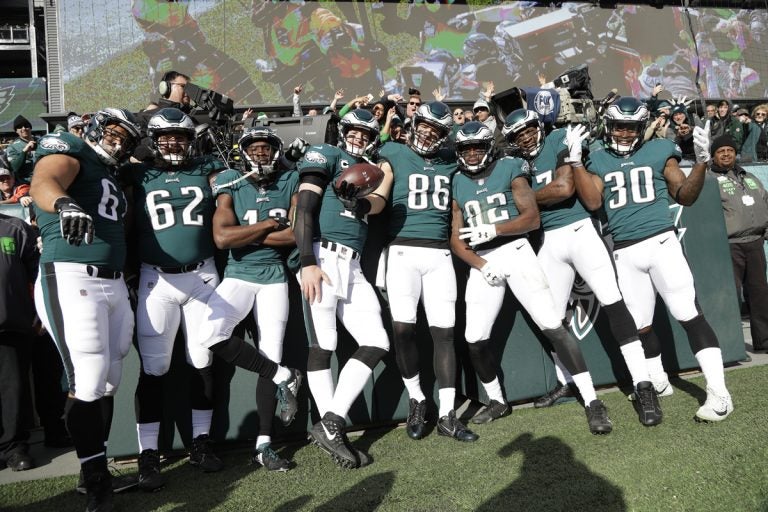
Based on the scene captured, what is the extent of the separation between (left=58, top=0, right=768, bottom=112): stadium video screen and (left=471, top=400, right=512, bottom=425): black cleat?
16.1 m

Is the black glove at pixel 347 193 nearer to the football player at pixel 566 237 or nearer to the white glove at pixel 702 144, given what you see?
the football player at pixel 566 237

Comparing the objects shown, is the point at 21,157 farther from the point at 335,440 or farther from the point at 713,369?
the point at 713,369

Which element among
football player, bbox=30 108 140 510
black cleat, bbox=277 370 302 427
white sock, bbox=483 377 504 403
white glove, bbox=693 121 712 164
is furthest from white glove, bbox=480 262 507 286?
football player, bbox=30 108 140 510

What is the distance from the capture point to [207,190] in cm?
430

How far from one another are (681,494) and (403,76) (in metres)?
19.2

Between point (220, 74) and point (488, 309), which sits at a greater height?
point (220, 74)

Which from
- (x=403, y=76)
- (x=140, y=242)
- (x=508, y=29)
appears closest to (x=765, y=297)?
(x=140, y=242)

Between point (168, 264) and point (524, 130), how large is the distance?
2.98m

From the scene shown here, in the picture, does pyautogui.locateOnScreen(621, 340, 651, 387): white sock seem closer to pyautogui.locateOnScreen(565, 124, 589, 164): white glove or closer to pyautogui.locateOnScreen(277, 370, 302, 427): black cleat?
pyautogui.locateOnScreen(565, 124, 589, 164): white glove

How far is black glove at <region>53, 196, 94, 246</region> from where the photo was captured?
3.17 metres

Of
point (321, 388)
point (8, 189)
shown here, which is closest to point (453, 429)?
point (321, 388)

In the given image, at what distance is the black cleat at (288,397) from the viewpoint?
155 inches

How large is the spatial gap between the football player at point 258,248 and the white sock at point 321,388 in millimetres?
277

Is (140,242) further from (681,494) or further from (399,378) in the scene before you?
(681,494)
